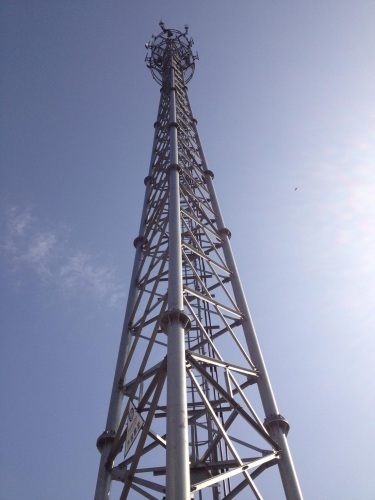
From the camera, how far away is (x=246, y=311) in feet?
31.0

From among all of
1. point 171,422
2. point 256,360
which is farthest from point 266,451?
point 171,422

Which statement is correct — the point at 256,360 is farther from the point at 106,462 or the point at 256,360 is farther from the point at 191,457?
the point at 106,462

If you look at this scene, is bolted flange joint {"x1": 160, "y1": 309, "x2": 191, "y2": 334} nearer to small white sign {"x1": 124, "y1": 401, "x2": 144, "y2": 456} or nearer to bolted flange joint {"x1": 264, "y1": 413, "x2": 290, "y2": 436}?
small white sign {"x1": 124, "y1": 401, "x2": 144, "y2": 456}

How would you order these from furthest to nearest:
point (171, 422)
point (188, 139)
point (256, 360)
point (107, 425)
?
point (188, 139) → point (256, 360) → point (107, 425) → point (171, 422)

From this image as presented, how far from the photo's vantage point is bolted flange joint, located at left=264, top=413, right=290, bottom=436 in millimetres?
7086

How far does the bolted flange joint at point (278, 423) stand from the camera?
709cm

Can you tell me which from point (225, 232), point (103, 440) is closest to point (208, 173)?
point (225, 232)

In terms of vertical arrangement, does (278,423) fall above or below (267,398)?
below

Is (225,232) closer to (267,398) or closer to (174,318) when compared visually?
(267,398)

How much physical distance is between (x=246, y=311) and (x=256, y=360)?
1.39 m

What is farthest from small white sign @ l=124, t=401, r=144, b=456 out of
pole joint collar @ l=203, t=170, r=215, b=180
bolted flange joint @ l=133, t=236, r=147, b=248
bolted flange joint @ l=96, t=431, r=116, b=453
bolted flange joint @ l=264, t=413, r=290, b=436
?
pole joint collar @ l=203, t=170, r=215, b=180

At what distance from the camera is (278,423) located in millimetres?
7086

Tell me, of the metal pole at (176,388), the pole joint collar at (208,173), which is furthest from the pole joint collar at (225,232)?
the metal pole at (176,388)

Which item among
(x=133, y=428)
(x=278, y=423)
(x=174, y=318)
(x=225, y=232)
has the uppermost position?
(x=225, y=232)
